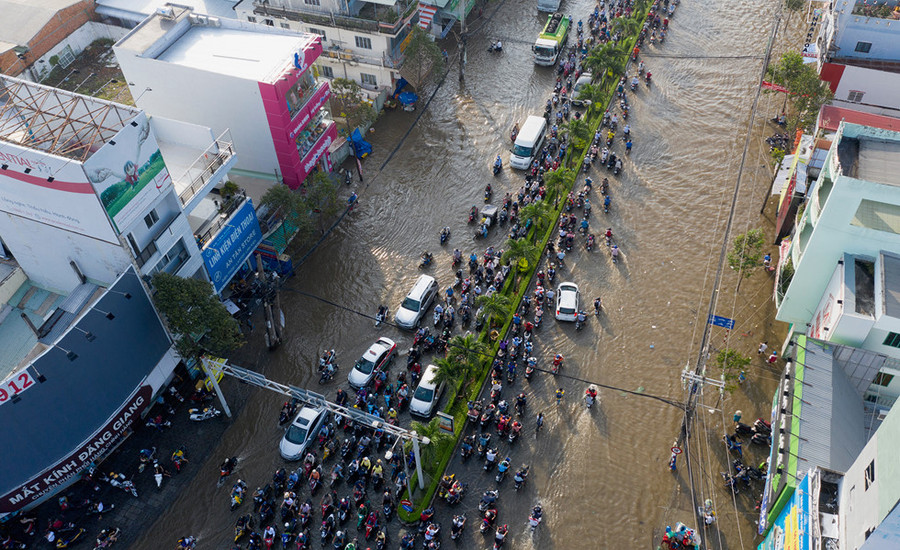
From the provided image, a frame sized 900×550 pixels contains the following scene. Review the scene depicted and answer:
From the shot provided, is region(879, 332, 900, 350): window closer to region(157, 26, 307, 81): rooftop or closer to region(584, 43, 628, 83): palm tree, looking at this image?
region(584, 43, 628, 83): palm tree

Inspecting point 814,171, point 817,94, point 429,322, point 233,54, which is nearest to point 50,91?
point 233,54

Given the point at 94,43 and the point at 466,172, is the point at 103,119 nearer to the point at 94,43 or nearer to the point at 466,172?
the point at 466,172

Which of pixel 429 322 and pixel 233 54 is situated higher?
pixel 233 54

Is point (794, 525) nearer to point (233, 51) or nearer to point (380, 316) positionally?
point (380, 316)

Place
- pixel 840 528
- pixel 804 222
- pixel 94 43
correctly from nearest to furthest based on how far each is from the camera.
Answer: pixel 840 528 → pixel 804 222 → pixel 94 43

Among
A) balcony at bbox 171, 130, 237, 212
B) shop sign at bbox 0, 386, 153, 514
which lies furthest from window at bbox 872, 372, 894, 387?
shop sign at bbox 0, 386, 153, 514
